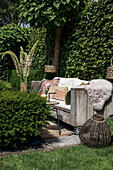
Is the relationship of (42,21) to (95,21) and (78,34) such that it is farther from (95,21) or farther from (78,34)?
(95,21)

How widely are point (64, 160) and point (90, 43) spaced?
11.3 feet

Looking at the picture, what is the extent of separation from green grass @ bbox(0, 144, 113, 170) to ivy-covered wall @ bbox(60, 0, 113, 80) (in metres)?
2.57

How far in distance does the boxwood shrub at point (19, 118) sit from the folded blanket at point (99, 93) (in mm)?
866

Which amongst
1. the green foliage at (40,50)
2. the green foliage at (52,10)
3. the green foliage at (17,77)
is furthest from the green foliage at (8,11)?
the green foliage at (52,10)

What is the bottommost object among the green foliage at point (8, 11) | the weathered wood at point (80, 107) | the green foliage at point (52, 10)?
the weathered wood at point (80, 107)

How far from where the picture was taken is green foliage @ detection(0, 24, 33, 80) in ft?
27.6

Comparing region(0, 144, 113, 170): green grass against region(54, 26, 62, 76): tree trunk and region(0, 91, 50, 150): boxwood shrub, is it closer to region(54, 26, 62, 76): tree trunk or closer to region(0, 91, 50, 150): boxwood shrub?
region(0, 91, 50, 150): boxwood shrub

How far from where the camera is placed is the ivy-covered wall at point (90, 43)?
175 inches

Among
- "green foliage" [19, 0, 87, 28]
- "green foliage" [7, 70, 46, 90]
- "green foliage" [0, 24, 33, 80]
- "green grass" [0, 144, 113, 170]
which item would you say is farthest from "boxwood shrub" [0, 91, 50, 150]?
"green foliage" [0, 24, 33, 80]

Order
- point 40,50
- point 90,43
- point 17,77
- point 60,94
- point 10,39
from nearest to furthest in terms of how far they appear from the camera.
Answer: point 60,94 → point 90,43 → point 40,50 → point 17,77 → point 10,39

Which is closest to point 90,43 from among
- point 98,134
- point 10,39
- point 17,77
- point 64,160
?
point 98,134

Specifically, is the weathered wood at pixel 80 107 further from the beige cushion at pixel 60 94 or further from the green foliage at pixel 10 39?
the green foliage at pixel 10 39

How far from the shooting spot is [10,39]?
27.9ft

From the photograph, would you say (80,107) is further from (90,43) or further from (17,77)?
(17,77)
